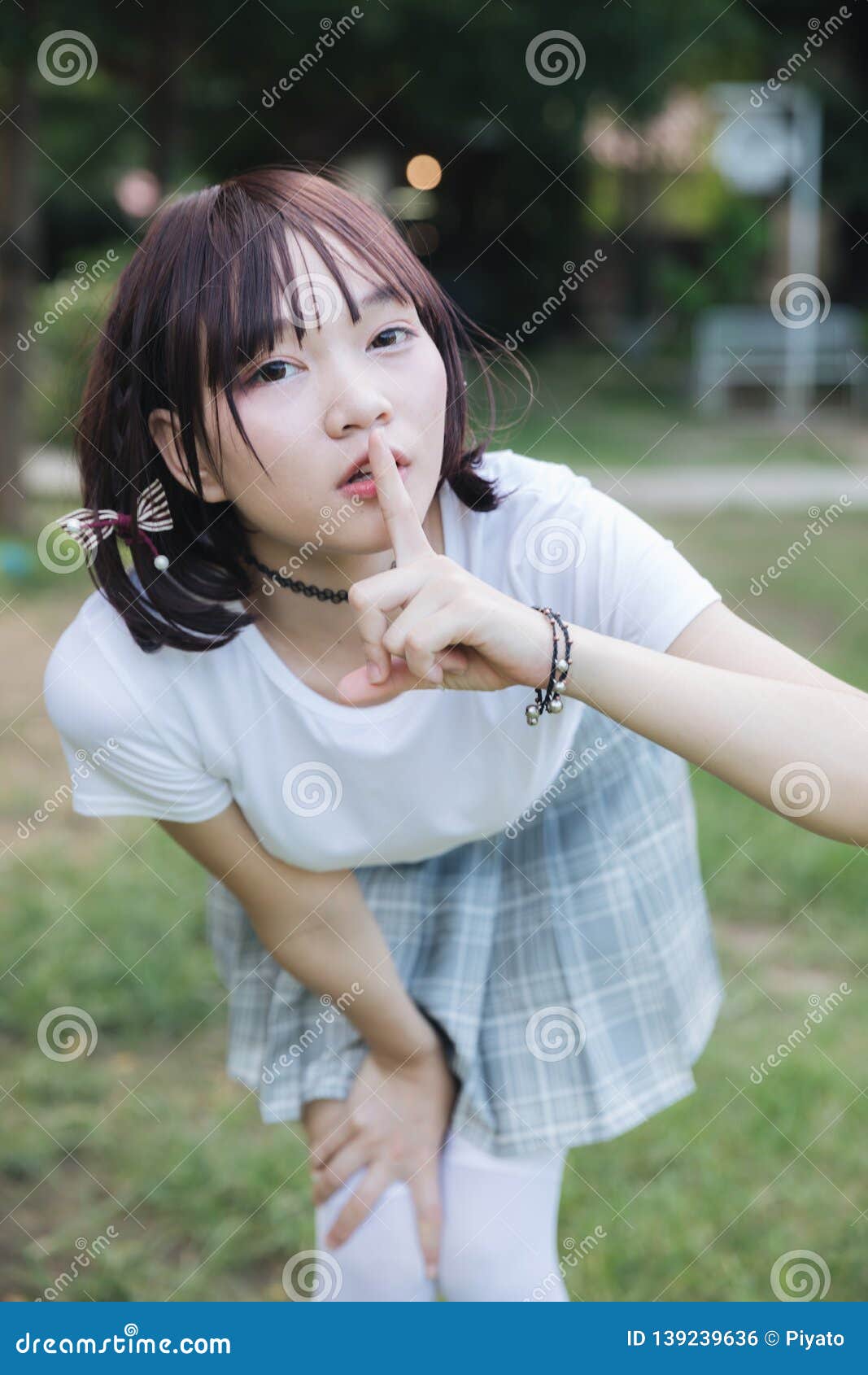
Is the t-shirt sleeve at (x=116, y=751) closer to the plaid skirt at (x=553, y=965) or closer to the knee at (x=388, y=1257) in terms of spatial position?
the plaid skirt at (x=553, y=965)

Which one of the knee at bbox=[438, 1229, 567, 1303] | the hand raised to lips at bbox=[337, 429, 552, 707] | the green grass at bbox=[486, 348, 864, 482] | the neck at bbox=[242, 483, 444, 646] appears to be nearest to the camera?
the hand raised to lips at bbox=[337, 429, 552, 707]

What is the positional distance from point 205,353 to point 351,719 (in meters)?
0.41

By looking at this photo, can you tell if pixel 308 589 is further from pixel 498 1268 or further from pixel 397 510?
pixel 498 1268

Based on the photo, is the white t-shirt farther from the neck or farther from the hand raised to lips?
the hand raised to lips

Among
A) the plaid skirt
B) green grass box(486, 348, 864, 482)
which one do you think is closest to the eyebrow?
the plaid skirt

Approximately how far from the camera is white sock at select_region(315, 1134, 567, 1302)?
5.51 feet

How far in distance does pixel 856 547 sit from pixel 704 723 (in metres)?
5.03

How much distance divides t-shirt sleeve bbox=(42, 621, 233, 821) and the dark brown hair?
0.22ft

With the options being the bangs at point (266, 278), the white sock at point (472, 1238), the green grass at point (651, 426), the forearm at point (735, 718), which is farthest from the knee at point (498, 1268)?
the green grass at point (651, 426)

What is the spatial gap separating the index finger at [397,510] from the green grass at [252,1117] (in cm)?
127

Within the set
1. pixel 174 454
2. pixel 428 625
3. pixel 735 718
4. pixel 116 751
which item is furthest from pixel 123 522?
pixel 735 718

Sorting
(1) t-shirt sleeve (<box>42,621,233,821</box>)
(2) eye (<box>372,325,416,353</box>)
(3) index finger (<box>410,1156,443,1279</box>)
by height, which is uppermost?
(2) eye (<box>372,325,416,353</box>)

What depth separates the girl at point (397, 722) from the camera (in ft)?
4.11

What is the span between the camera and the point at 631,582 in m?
1.41
